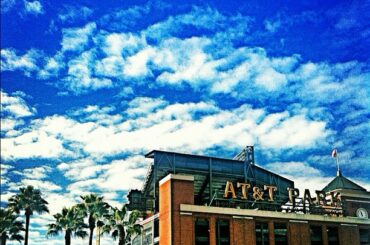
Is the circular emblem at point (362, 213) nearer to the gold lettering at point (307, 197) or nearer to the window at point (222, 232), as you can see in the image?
the gold lettering at point (307, 197)

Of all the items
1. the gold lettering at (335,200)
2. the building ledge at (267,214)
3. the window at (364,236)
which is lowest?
the window at (364,236)

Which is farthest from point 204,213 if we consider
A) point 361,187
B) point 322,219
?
point 361,187

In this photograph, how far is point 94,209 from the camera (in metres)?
64.1

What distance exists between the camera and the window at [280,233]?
6006cm

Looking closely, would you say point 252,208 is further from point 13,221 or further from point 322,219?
point 13,221

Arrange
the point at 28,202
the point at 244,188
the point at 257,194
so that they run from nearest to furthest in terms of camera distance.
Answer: the point at 244,188 → the point at 257,194 → the point at 28,202

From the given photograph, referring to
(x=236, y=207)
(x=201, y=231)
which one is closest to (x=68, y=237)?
(x=201, y=231)

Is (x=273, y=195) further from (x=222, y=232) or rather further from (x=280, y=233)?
(x=222, y=232)

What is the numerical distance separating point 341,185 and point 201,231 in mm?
25841

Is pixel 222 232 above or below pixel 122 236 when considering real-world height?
above

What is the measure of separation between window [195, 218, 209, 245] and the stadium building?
1 cm

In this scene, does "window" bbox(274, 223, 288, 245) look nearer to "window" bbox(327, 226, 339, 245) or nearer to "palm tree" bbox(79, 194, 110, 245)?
"window" bbox(327, 226, 339, 245)

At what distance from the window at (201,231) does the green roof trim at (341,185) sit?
24242mm

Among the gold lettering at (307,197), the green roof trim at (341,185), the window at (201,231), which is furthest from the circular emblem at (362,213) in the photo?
the window at (201,231)
